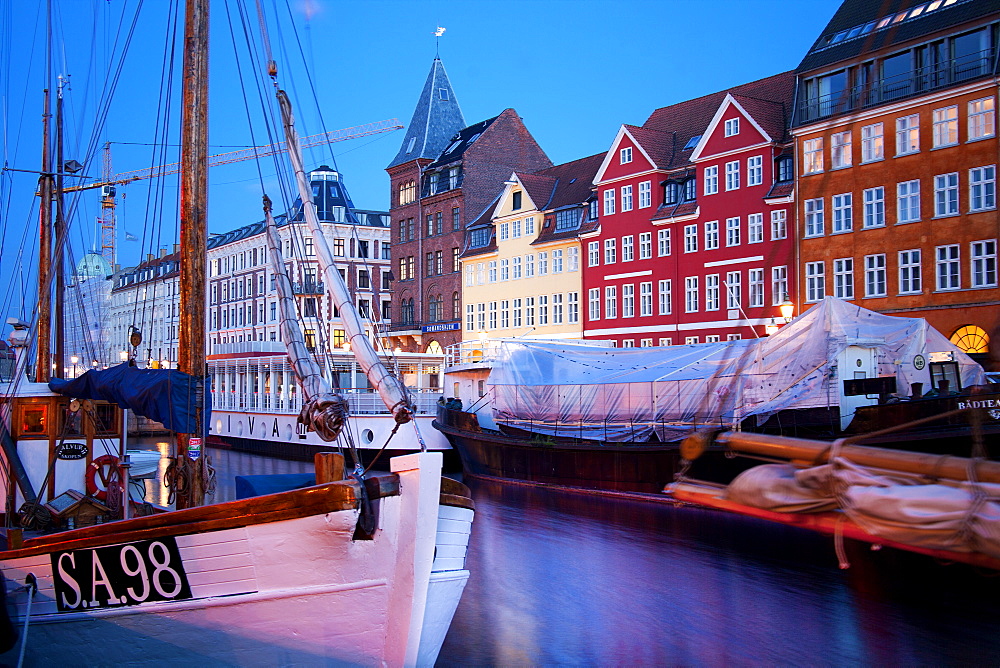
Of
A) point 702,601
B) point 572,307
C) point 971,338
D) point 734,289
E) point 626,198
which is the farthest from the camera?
point 572,307

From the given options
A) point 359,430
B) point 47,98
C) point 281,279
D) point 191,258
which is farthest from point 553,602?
Answer: point 359,430

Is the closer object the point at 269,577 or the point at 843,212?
the point at 269,577

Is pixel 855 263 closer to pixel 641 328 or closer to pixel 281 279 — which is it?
pixel 641 328

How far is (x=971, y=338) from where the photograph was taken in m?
29.4

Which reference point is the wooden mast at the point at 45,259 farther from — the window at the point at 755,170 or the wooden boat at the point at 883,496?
the window at the point at 755,170

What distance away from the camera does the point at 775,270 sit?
35.6 metres

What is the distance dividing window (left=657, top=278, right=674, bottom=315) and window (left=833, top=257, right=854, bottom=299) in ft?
28.2

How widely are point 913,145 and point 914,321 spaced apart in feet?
33.0

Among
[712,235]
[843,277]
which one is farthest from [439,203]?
[843,277]

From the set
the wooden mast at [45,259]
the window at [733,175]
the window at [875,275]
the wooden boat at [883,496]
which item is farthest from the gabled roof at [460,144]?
the wooden boat at [883,496]

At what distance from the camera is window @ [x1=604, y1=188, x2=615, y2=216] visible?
43.9 meters

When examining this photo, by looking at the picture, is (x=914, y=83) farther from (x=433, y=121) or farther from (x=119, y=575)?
(x=433, y=121)

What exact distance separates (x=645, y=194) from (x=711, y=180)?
441cm

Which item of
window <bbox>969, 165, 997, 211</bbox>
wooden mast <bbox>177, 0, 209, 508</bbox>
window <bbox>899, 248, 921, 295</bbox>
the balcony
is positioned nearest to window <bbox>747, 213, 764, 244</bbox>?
the balcony
